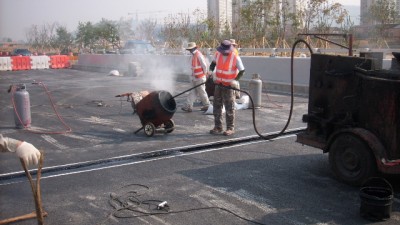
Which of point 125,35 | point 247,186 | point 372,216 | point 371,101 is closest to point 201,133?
point 247,186

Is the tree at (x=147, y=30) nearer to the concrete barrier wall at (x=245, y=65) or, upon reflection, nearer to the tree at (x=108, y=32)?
the tree at (x=108, y=32)

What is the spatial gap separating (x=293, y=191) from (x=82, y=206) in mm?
2534

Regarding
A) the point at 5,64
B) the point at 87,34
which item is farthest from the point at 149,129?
the point at 87,34

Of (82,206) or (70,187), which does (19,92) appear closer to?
(70,187)

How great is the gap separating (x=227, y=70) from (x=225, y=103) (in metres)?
0.65

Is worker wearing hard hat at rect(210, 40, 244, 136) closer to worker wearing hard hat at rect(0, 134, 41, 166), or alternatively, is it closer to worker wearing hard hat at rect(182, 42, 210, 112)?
worker wearing hard hat at rect(182, 42, 210, 112)

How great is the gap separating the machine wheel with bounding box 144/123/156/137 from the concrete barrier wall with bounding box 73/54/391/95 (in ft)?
23.1

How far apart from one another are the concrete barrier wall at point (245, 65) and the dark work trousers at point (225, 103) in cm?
559

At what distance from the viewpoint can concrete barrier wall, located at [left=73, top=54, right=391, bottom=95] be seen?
1539 centimetres

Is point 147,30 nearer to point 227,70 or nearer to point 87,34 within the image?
point 87,34

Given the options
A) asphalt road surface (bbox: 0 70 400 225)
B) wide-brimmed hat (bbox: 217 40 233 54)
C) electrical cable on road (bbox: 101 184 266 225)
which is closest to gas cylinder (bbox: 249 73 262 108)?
asphalt road surface (bbox: 0 70 400 225)

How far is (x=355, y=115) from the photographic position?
5.81 meters

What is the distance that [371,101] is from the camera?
5.53 metres

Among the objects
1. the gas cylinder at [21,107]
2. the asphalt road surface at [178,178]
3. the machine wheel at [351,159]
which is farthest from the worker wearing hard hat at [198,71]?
the machine wheel at [351,159]
